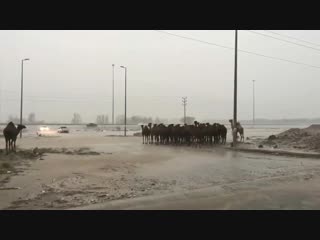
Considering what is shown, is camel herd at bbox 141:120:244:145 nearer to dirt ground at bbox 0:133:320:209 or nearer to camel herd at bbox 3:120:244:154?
camel herd at bbox 3:120:244:154

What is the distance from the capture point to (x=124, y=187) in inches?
521

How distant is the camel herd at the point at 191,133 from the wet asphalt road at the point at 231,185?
15335 millimetres

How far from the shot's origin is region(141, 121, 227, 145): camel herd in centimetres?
3775

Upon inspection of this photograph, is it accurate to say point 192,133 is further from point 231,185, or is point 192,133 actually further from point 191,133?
point 231,185

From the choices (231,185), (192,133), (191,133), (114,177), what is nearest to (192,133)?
(192,133)

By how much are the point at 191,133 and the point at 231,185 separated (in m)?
24.0

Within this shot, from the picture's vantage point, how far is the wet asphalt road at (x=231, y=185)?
1040 cm

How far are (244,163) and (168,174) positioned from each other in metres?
6.26

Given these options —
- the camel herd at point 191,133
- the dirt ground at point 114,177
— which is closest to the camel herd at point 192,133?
the camel herd at point 191,133

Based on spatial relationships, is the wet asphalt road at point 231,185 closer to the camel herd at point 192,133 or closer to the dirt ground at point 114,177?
the dirt ground at point 114,177

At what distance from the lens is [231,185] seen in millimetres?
13922

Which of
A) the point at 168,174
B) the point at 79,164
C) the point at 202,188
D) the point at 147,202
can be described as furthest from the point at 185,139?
the point at 147,202

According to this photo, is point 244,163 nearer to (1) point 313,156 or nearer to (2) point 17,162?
(1) point 313,156

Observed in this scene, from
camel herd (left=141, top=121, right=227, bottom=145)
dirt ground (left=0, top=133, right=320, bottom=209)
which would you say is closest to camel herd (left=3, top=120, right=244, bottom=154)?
camel herd (left=141, top=121, right=227, bottom=145)
